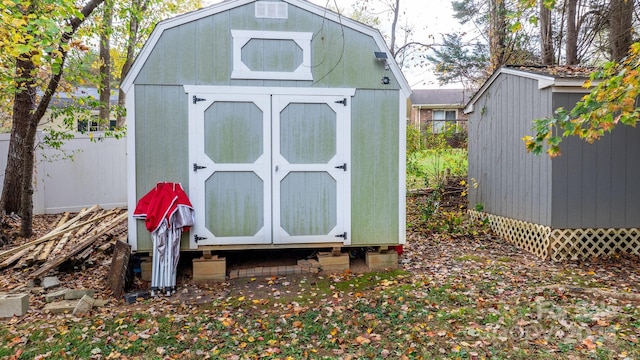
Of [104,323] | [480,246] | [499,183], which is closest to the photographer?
[104,323]

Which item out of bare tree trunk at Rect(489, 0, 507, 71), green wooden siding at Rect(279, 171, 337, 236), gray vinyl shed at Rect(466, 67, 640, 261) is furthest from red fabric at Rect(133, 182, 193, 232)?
bare tree trunk at Rect(489, 0, 507, 71)

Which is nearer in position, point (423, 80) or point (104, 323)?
point (104, 323)

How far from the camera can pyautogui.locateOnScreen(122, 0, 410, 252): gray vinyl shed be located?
523 centimetres

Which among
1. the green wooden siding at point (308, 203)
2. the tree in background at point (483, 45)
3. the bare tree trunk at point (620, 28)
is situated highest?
the tree in background at point (483, 45)

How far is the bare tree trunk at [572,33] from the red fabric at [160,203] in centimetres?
970

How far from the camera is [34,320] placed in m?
4.20

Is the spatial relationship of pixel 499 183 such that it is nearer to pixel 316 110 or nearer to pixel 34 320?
pixel 316 110

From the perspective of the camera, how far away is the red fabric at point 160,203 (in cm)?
487

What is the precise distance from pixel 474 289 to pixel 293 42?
12.0ft

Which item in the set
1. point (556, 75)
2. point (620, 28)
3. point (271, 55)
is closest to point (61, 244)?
point (271, 55)

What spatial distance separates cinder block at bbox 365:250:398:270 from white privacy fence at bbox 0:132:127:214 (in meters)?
7.14

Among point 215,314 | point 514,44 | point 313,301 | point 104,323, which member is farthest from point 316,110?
point 514,44

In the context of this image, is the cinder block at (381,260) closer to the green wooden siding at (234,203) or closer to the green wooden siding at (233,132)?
the green wooden siding at (234,203)

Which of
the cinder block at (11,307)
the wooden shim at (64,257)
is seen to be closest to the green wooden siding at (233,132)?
the wooden shim at (64,257)
